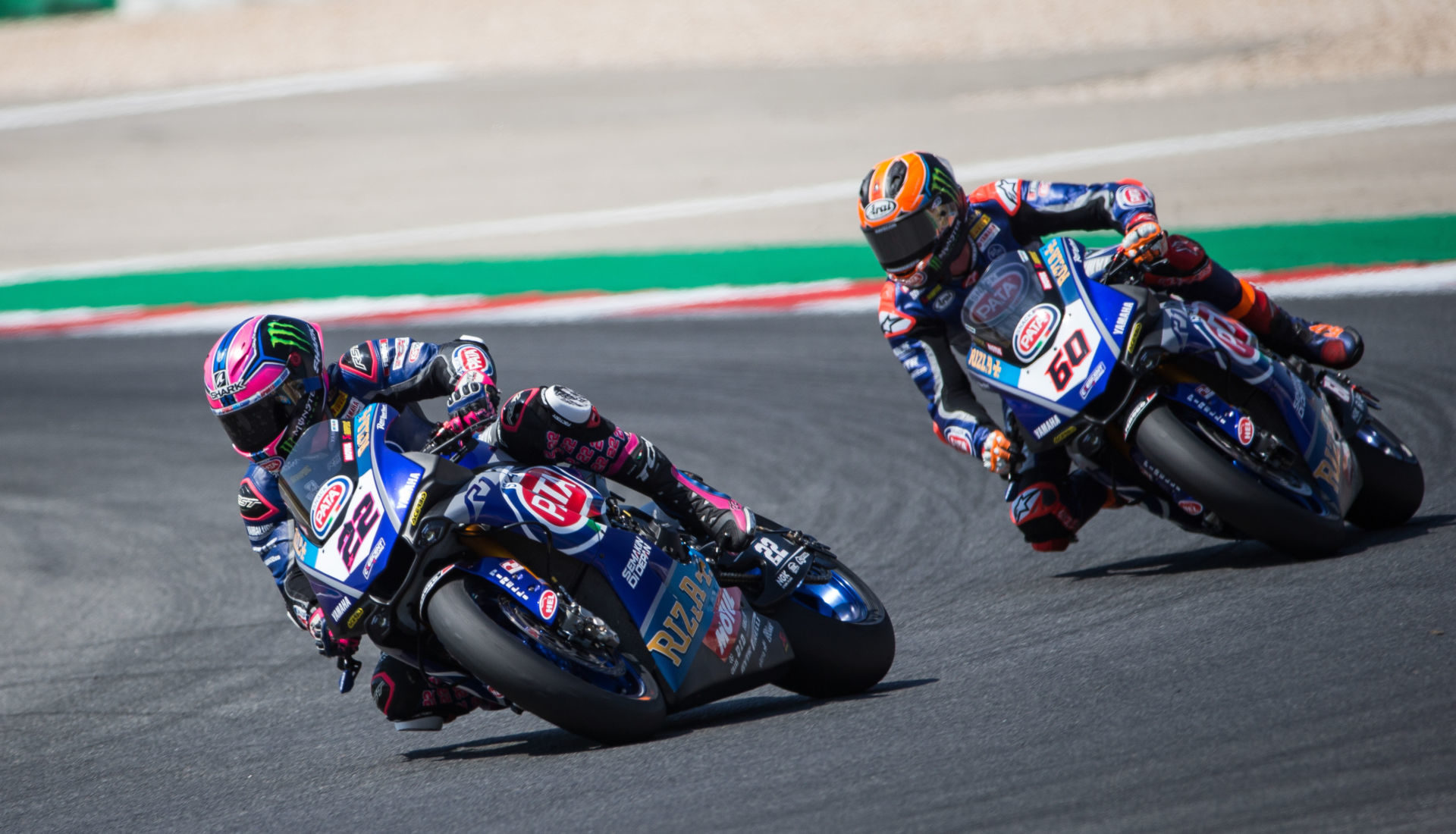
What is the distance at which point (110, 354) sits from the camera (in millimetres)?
13242

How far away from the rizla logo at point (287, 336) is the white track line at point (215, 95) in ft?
71.1

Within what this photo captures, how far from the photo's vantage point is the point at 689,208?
1711cm

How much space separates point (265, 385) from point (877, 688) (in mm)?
2127

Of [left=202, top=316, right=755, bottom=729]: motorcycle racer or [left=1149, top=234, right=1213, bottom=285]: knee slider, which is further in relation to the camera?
[left=1149, top=234, right=1213, bottom=285]: knee slider

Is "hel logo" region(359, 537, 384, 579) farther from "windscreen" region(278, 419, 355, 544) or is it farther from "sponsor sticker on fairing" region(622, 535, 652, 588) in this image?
"sponsor sticker on fairing" region(622, 535, 652, 588)

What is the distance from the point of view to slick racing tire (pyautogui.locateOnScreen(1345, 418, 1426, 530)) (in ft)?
19.5

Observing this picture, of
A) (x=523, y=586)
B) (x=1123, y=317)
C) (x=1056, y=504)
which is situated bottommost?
(x=1056, y=504)

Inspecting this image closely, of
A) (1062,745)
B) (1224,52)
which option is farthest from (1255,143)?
(1062,745)

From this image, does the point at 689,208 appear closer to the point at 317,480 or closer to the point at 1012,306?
the point at 1012,306

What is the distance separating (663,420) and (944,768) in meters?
6.28

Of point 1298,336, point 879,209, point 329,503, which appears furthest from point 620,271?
point 329,503

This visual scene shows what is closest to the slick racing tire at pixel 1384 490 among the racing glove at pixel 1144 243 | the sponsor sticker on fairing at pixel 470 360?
the racing glove at pixel 1144 243

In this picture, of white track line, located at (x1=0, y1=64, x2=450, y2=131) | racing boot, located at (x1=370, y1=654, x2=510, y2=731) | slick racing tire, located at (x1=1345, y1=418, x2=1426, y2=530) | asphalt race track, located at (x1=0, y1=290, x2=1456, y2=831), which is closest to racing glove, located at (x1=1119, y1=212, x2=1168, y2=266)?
slick racing tire, located at (x1=1345, y1=418, x2=1426, y2=530)

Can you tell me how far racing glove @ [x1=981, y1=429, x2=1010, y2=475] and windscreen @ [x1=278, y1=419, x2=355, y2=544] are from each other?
2446 millimetres
